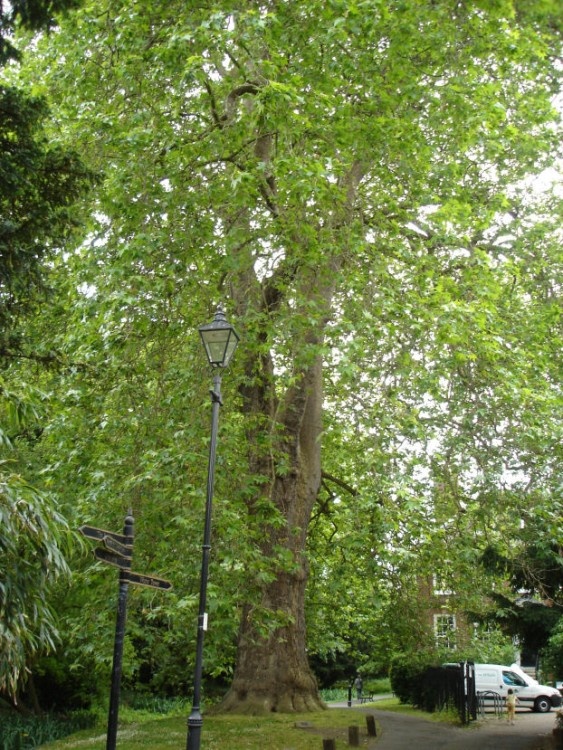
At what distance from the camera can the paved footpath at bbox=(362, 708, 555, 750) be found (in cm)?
1278

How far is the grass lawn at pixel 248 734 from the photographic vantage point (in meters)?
10.5

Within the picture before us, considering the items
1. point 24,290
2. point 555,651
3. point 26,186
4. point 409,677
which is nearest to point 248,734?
point 555,651

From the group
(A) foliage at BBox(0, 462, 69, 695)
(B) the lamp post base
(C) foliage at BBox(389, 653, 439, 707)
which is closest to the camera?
(A) foliage at BBox(0, 462, 69, 695)

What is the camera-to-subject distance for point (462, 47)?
11.1 m

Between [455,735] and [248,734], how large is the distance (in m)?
5.57

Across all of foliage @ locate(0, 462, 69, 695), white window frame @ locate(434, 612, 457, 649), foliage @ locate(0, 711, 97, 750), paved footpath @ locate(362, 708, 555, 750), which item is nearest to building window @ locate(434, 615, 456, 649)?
white window frame @ locate(434, 612, 457, 649)

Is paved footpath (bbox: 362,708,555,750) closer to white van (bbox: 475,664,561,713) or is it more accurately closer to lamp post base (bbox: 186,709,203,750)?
lamp post base (bbox: 186,709,203,750)

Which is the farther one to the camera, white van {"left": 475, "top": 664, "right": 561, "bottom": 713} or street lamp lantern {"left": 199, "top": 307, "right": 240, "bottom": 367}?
white van {"left": 475, "top": 664, "right": 561, "bottom": 713}

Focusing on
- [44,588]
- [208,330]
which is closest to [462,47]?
[208,330]

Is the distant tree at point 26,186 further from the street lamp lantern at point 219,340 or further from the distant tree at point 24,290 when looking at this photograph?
the street lamp lantern at point 219,340

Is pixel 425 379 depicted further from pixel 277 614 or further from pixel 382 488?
pixel 277 614

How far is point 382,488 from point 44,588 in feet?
19.3

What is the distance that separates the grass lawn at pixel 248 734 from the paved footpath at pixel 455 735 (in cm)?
73

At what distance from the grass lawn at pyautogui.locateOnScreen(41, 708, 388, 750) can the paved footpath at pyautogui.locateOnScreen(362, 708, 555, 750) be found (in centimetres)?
73
